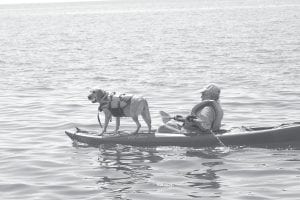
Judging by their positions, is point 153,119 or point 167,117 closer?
point 167,117

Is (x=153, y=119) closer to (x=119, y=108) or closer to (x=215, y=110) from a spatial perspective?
(x=119, y=108)

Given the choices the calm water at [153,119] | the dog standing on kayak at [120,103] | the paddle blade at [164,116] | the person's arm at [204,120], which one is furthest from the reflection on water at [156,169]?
the paddle blade at [164,116]

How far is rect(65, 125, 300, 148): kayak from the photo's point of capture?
15219 millimetres

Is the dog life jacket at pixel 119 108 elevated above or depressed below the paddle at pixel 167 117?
above

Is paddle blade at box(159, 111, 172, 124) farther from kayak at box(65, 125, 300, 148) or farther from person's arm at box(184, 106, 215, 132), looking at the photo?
person's arm at box(184, 106, 215, 132)

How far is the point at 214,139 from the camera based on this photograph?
15.5m

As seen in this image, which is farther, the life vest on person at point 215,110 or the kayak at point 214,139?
the life vest on person at point 215,110

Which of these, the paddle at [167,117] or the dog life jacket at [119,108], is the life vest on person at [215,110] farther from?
the dog life jacket at [119,108]

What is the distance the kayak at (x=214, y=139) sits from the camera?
15219mm

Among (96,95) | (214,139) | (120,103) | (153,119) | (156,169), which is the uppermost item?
(96,95)

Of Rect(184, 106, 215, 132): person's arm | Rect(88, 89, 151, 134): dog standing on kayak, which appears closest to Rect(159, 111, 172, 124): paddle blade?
Rect(88, 89, 151, 134): dog standing on kayak

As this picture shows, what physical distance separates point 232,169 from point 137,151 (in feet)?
9.18

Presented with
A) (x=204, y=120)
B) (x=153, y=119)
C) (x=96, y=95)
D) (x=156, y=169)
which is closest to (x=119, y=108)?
(x=96, y=95)

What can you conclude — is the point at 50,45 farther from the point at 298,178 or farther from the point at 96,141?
the point at 298,178
